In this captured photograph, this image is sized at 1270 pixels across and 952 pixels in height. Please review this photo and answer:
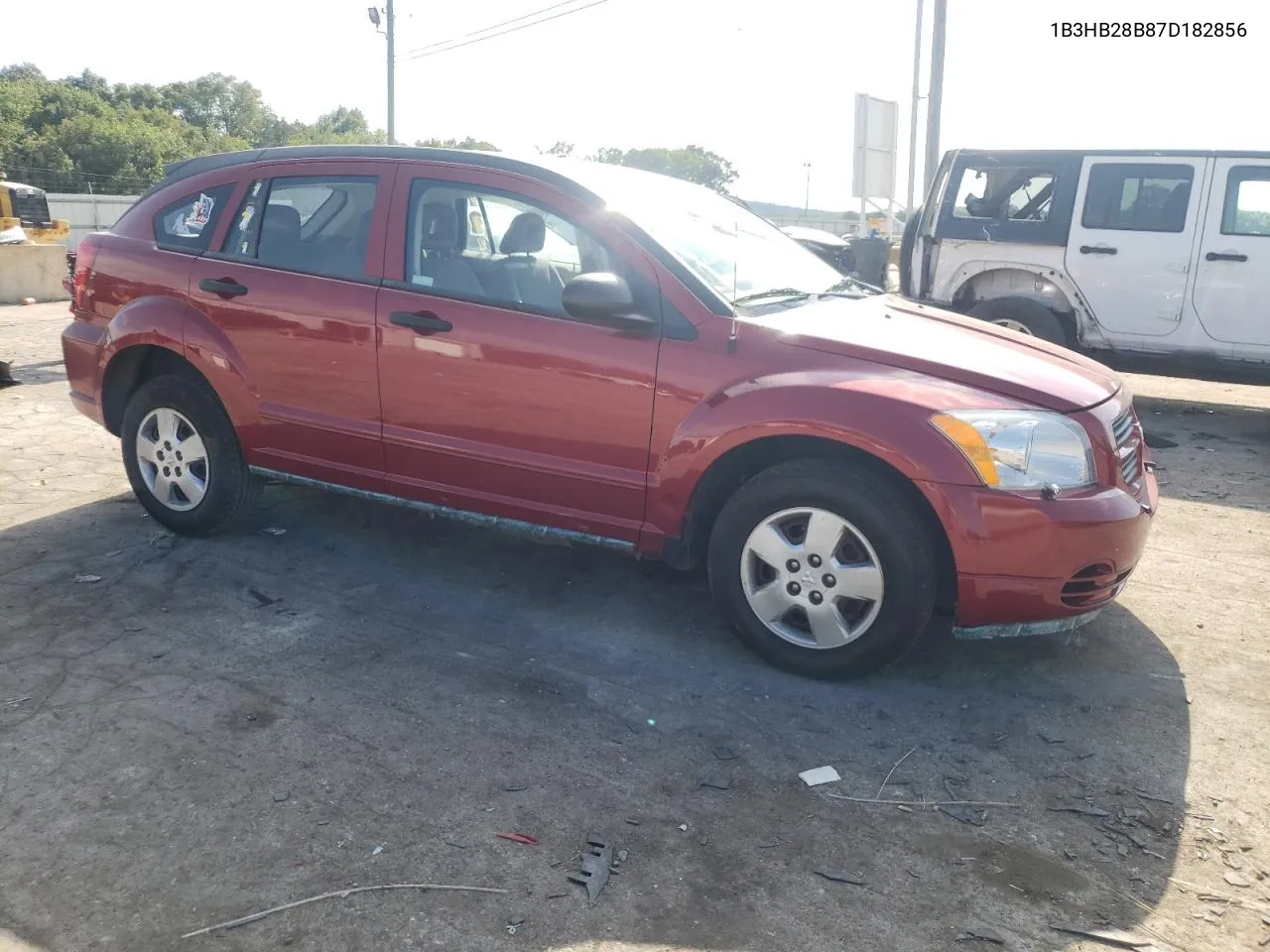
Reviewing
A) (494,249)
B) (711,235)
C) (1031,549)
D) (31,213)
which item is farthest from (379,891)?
(31,213)

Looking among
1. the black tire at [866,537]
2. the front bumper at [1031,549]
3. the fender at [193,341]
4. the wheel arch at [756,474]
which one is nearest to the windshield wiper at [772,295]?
the wheel arch at [756,474]

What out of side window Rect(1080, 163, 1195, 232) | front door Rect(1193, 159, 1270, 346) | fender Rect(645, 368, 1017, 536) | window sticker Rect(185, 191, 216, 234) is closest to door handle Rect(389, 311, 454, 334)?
fender Rect(645, 368, 1017, 536)

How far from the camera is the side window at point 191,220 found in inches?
195

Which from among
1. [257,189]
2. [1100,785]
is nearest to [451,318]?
[257,189]

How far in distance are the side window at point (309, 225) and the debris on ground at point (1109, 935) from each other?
A: 137 inches

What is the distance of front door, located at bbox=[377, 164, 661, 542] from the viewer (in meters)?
3.99

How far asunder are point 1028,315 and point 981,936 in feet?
23.4

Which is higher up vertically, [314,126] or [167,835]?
[314,126]

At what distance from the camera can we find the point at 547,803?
3020mm

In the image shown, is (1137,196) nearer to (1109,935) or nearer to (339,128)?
(1109,935)

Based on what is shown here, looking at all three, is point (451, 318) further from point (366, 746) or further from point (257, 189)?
point (366, 746)

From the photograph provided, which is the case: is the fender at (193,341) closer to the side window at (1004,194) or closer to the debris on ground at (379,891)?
the debris on ground at (379,891)

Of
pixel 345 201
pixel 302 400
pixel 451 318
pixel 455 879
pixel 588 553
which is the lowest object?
pixel 455 879

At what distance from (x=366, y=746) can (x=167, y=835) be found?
24.9 inches
